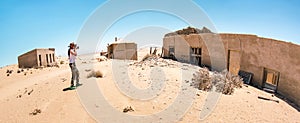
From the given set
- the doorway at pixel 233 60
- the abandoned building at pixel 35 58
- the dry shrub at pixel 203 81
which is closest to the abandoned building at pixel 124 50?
the abandoned building at pixel 35 58

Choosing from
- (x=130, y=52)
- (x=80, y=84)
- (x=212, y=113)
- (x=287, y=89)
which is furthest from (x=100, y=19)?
(x=130, y=52)

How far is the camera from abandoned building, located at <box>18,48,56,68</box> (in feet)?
67.3

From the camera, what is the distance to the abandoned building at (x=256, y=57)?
8.38m

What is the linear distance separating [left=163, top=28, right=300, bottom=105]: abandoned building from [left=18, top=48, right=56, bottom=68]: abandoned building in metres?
16.2

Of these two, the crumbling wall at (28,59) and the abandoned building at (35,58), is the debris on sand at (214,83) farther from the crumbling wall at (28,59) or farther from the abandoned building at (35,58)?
the crumbling wall at (28,59)

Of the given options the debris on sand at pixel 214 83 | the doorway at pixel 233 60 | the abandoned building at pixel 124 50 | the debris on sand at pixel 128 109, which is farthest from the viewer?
the abandoned building at pixel 124 50

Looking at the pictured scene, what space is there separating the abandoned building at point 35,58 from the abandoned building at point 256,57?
53.3ft

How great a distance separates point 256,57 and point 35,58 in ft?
69.0

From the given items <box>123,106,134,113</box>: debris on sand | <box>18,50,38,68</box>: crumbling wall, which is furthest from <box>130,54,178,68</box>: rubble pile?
<box>18,50,38,68</box>: crumbling wall

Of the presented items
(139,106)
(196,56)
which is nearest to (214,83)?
(139,106)

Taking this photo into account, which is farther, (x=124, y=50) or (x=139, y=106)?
(x=124, y=50)

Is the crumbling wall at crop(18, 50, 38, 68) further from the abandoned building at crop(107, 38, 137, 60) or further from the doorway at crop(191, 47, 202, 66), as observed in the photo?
the doorway at crop(191, 47, 202, 66)

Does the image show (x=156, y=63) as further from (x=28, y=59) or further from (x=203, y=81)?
(x=28, y=59)

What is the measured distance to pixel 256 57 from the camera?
10.3 metres
